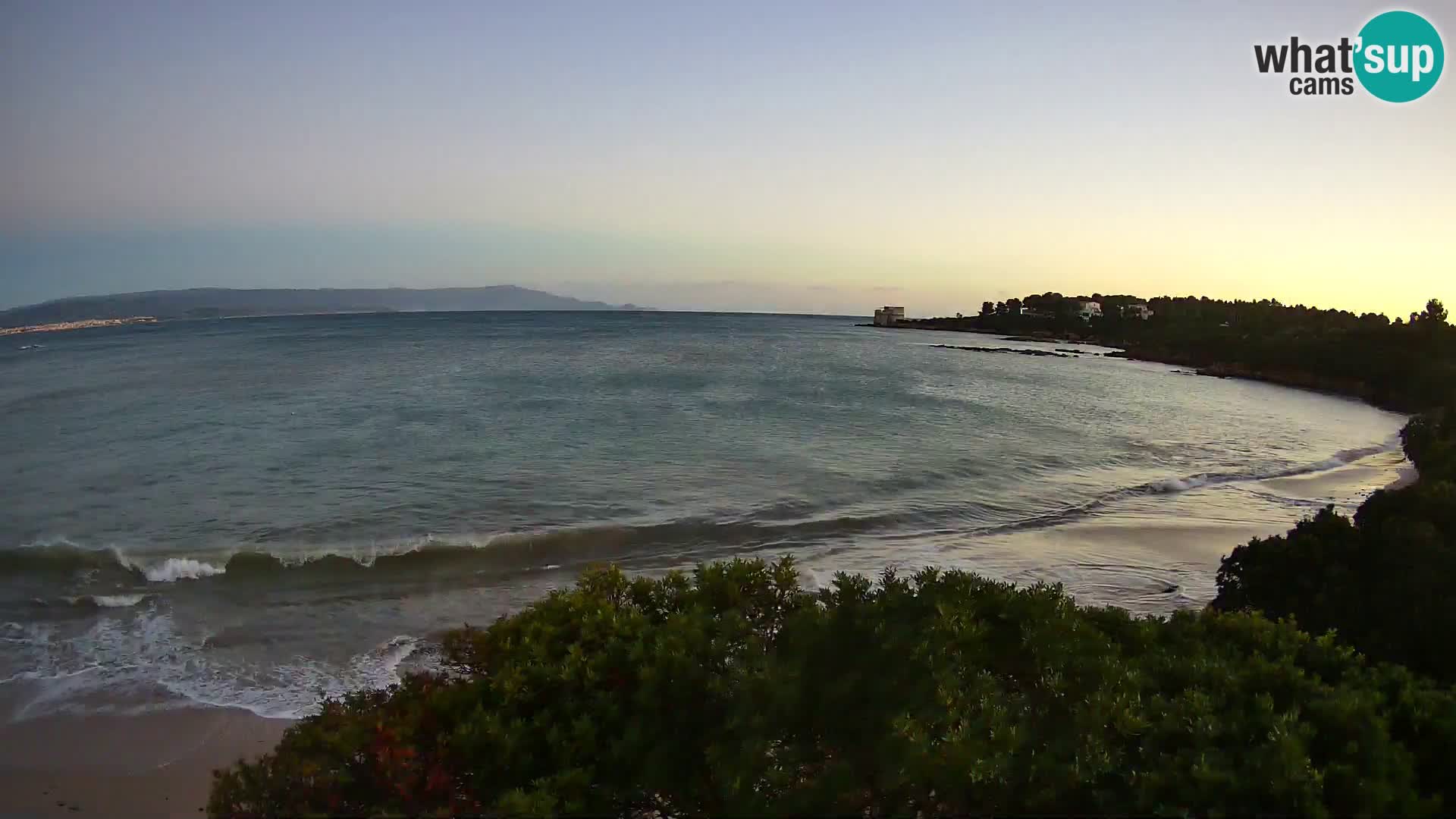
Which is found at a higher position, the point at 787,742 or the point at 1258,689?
the point at 1258,689

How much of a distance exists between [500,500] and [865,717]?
13.5m

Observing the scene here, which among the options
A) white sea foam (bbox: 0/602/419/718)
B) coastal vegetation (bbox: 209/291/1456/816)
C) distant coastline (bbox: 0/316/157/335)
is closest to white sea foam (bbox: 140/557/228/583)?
white sea foam (bbox: 0/602/419/718)

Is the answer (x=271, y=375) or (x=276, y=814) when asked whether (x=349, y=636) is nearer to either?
(x=276, y=814)

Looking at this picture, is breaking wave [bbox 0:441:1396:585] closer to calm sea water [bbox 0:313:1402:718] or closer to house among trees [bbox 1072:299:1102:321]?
calm sea water [bbox 0:313:1402:718]

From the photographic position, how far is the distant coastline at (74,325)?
127 m

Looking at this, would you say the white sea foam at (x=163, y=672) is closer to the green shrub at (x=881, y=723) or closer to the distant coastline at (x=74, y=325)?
the green shrub at (x=881, y=723)

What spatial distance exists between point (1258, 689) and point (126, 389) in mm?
46408

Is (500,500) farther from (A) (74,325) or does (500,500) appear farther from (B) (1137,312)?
(A) (74,325)

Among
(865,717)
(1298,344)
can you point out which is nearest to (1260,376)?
(1298,344)

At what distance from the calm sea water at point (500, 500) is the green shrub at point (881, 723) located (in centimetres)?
502

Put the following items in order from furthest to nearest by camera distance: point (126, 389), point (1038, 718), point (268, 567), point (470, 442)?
point (126, 389) → point (470, 442) → point (268, 567) → point (1038, 718)

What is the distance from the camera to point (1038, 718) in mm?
4109

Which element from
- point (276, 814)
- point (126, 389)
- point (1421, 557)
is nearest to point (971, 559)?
point (1421, 557)

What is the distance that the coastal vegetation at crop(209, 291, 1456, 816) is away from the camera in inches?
142
